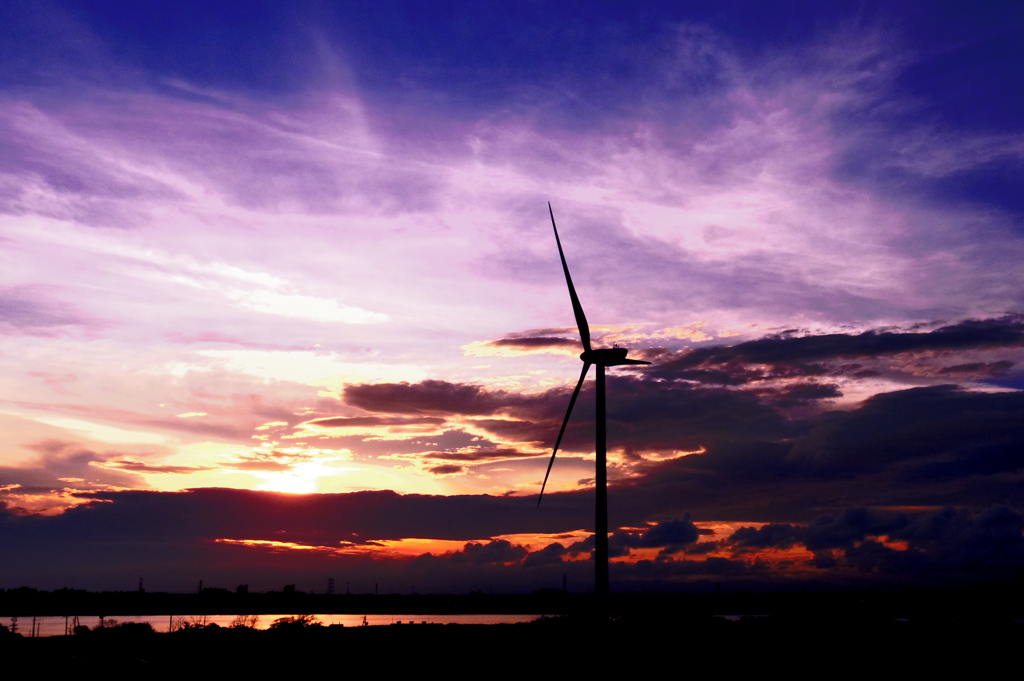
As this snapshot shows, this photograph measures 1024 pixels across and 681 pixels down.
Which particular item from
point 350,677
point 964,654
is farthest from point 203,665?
point 964,654

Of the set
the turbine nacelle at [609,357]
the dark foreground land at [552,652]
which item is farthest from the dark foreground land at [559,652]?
the turbine nacelle at [609,357]

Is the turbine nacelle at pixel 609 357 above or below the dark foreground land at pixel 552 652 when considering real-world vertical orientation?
above

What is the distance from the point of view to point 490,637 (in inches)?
3260

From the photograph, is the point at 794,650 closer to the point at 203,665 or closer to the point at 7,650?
the point at 203,665

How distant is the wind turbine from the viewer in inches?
2183

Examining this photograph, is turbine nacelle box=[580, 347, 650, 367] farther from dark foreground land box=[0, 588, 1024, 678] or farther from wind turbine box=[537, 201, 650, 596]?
dark foreground land box=[0, 588, 1024, 678]

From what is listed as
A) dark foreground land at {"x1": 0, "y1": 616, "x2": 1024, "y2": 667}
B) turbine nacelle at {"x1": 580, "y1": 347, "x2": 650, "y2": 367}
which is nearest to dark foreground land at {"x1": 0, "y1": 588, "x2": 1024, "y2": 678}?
dark foreground land at {"x1": 0, "y1": 616, "x2": 1024, "y2": 667}

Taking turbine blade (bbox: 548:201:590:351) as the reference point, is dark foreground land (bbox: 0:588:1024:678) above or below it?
below

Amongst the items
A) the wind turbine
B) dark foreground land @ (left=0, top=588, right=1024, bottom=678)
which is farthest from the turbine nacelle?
dark foreground land @ (left=0, top=588, right=1024, bottom=678)

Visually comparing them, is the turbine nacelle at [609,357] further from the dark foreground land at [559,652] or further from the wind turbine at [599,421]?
the dark foreground land at [559,652]

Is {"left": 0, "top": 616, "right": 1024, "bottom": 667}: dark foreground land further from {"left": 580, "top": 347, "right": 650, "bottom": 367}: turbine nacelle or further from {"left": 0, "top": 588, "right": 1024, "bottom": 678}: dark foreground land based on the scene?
{"left": 580, "top": 347, "right": 650, "bottom": 367}: turbine nacelle

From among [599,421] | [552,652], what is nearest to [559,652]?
[552,652]

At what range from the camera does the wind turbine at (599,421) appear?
55.4 metres

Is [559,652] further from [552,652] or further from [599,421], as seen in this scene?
[599,421]
